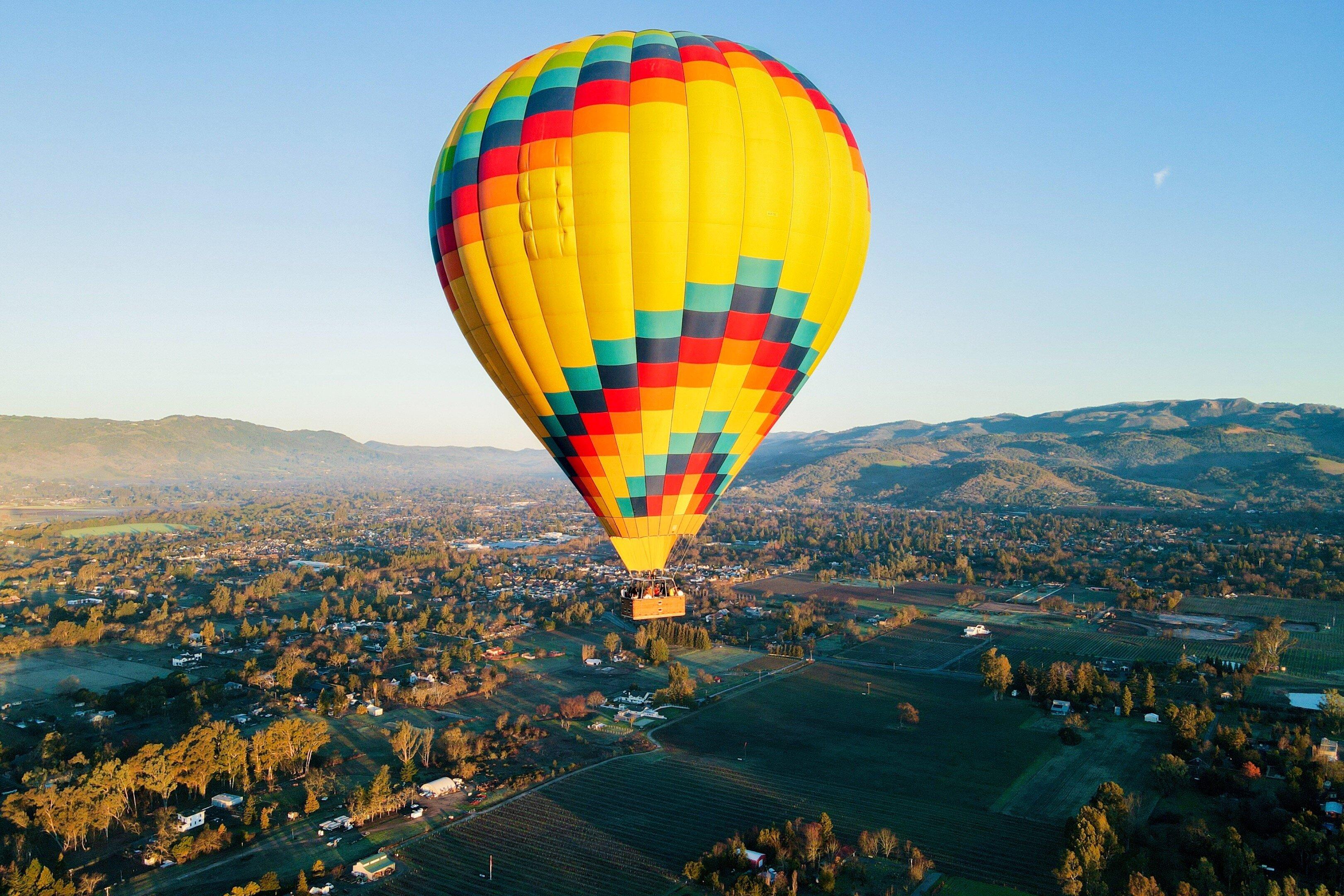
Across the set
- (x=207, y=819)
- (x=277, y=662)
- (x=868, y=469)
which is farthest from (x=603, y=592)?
(x=868, y=469)

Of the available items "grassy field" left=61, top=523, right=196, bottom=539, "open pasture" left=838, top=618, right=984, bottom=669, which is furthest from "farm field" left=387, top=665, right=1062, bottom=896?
"grassy field" left=61, top=523, right=196, bottom=539

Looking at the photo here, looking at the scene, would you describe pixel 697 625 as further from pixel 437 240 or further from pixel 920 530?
pixel 920 530

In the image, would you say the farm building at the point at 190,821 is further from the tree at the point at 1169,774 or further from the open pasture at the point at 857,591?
the open pasture at the point at 857,591

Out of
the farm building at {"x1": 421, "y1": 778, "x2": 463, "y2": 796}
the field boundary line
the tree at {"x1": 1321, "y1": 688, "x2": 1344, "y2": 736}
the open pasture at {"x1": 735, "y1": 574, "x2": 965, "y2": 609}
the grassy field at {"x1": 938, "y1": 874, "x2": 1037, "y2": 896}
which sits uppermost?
the tree at {"x1": 1321, "y1": 688, "x2": 1344, "y2": 736}

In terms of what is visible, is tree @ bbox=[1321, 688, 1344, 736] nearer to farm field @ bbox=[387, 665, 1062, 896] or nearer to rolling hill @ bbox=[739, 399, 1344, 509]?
farm field @ bbox=[387, 665, 1062, 896]

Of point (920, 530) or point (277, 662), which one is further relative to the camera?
point (920, 530)

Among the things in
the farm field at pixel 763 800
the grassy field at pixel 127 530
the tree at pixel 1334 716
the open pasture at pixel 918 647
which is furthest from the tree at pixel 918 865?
the grassy field at pixel 127 530
